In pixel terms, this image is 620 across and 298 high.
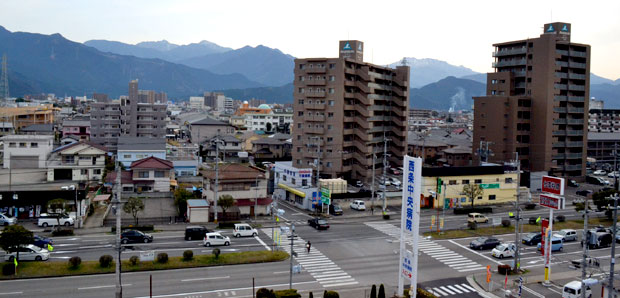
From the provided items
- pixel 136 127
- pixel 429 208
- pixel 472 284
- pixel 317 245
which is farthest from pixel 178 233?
pixel 136 127

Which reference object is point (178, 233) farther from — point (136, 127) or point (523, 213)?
point (136, 127)

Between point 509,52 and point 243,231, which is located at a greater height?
point 509,52

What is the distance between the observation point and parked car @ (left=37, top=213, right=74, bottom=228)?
36875 mm

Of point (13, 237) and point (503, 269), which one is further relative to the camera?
point (503, 269)

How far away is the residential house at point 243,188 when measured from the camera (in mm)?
42594

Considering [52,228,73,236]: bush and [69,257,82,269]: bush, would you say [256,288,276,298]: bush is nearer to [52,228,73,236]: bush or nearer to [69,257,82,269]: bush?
[69,257,82,269]: bush

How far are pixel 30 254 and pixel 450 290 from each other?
74.0 ft

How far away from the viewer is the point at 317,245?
112 feet

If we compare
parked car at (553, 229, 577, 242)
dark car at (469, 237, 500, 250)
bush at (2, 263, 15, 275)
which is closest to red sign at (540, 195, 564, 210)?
dark car at (469, 237, 500, 250)

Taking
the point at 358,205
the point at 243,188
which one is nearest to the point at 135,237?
the point at 243,188

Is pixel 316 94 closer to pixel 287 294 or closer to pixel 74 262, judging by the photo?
pixel 74 262

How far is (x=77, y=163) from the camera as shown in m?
53.2

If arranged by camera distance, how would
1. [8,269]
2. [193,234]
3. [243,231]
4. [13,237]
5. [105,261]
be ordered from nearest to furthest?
[8,269], [13,237], [105,261], [193,234], [243,231]

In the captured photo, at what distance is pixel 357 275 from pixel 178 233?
48.1 feet
